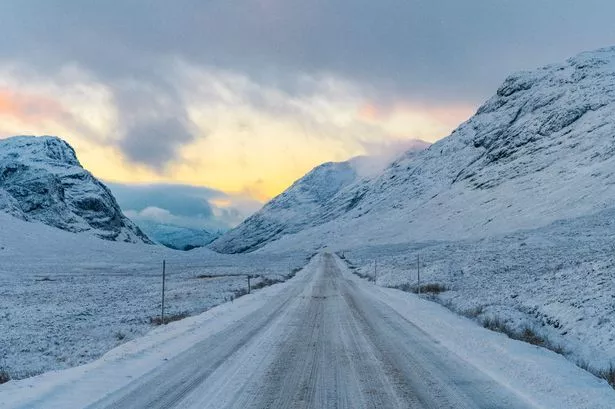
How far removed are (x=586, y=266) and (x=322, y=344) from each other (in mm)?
13822

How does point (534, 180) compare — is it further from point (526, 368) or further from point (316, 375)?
point (316, 375)

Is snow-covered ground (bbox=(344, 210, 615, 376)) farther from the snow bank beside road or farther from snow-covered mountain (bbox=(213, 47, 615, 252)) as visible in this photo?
snow-covered mountain (bbox=(213, 47, 615, 252))

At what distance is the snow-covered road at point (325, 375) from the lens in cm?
719

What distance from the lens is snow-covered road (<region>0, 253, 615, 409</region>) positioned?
7188 millimetres

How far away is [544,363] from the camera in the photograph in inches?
367

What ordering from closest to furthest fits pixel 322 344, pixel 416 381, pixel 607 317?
1. pixel 416 381
2. pixel 322 344
3. pixel 607 317

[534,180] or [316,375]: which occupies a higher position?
[534,180]

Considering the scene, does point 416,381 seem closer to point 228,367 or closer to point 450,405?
point 450,405

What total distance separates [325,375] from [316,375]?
0.50 feet

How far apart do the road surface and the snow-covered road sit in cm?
2

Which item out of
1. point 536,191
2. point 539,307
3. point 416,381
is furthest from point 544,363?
point 536,191

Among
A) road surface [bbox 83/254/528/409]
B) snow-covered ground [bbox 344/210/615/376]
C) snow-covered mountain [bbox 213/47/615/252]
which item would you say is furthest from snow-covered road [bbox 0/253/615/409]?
snow-covered mountain [bbox 213/47/615/252]

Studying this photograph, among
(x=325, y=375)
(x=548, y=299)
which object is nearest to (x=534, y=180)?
(x=548, y=299)

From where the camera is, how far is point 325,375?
8.75 m
